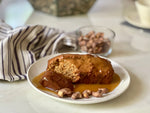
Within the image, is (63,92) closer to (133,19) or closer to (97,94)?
(97,94)

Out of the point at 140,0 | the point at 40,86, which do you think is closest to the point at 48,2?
the point at 140,0

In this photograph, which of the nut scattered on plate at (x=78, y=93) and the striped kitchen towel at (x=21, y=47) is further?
the striped kitchen towel at (x=21, y=47)

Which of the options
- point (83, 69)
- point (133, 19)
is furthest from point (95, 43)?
point (133, 19)

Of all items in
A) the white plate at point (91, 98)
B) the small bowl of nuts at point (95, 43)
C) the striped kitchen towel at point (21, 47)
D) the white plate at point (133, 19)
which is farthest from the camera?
the white plate at point (133, 19)

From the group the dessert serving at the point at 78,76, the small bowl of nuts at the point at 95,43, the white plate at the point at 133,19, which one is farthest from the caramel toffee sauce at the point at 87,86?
the white plate at the point at 133,19

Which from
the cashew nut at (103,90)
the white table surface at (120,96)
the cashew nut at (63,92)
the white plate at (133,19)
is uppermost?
the cashew nut at (63,92)

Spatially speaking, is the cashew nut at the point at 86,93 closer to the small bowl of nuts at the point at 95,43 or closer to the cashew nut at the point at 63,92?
the cashew nut at the point at 63,92

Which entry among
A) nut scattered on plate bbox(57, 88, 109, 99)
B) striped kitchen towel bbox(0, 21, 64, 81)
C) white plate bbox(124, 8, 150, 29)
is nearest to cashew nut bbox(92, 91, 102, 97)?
nut scattered on plate bbox(57, 88, 109, 99)

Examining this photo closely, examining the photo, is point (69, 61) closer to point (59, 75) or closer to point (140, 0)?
point (59, 75)
